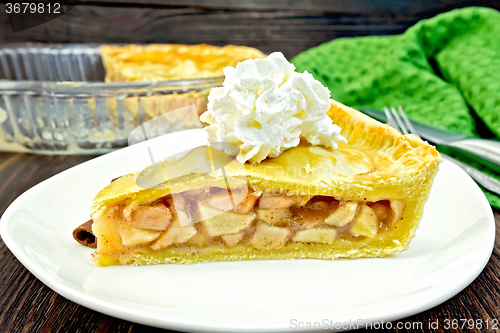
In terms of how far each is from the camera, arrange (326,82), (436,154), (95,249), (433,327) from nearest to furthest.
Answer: (433,327), (95,249), (436,154), (326,82)

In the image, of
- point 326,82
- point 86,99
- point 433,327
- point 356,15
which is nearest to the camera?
point 433,327

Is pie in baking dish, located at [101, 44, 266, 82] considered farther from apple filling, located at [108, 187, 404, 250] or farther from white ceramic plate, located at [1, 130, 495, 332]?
apple filling, located at [108, 187, 404, 250]

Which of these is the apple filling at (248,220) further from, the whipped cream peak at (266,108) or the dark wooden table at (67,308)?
the dark wooden table at (67,308)

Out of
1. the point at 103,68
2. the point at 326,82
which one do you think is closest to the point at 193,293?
the point at 326,82

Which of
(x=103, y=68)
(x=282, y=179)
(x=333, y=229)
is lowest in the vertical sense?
(x=103, y=68)

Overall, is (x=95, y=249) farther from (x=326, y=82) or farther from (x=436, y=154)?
(x=326, y=82)

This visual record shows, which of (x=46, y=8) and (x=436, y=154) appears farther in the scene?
(x=46, y=8)

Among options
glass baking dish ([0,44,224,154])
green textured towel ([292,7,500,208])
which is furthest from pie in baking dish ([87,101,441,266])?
green textured towel ([292,7,500,208])
